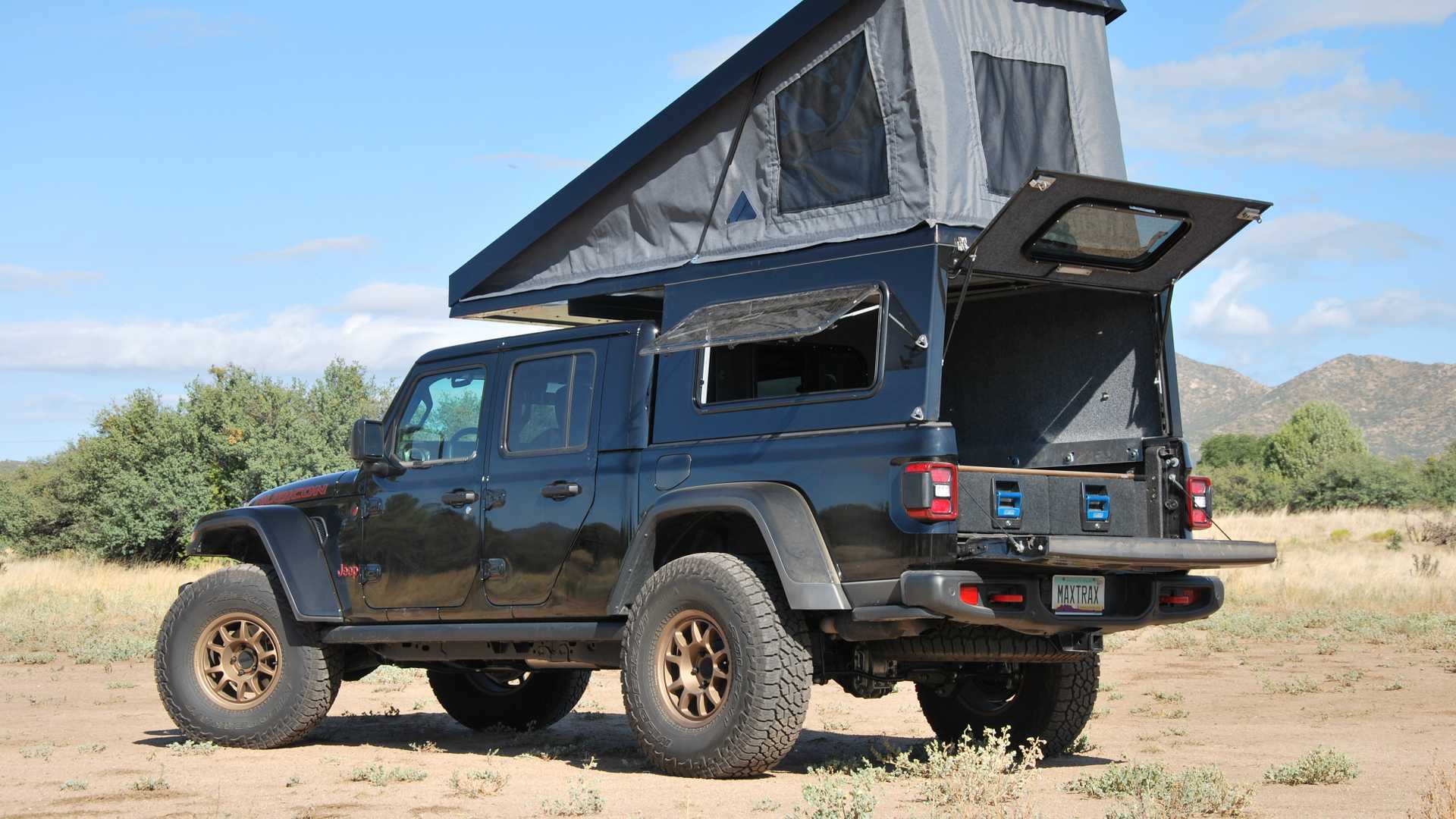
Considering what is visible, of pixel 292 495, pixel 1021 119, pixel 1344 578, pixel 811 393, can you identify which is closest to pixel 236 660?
pixel 292 495

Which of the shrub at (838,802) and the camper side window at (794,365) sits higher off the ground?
the camper side window at (794,365)

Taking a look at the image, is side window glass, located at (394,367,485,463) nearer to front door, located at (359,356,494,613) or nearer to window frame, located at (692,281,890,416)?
front door, located at (359,356,494,613)

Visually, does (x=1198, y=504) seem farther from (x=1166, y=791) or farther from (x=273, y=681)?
(x=273, y=681)

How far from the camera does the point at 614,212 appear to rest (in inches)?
331

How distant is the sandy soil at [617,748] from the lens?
21.8 ft

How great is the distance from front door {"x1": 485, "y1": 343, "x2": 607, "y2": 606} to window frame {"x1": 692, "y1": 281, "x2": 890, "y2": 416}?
2.31ft

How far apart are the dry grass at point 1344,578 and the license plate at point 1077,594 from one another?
461 inches

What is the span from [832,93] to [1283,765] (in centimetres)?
394

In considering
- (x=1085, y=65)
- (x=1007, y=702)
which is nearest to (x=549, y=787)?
(x=1007, y=702)

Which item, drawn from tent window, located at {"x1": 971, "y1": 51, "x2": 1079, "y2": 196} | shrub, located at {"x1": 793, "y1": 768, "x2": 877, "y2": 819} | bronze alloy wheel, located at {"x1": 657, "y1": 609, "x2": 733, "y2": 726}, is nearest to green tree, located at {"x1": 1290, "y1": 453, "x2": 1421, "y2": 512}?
tent window, located at {"x1": 971, "y1": 51, "x2": 1079, "y2": 196}

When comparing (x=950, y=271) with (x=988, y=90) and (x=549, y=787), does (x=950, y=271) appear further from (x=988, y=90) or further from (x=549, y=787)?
(x=549, y=787)

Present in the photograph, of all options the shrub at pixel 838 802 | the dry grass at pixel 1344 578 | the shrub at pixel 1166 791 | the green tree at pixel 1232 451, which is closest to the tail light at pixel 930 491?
the shrub at pixel 838 802

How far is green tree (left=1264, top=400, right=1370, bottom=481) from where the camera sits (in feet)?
222

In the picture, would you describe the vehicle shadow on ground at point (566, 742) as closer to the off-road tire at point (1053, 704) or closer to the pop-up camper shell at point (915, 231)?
the off-road tire at point (1053, 704)
